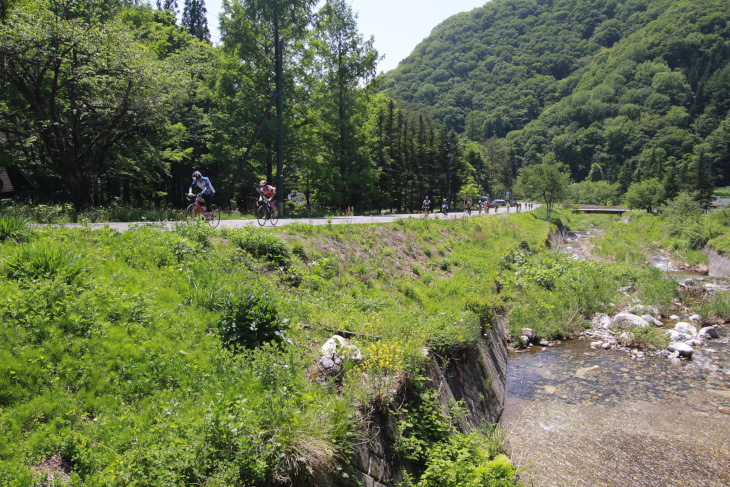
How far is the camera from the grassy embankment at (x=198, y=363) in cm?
375

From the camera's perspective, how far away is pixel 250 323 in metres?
6.08

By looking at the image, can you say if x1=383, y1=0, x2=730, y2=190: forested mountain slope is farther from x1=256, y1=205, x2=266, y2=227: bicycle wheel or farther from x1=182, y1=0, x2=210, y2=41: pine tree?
x1=256, y1=205, x2=266, y2=227: bicycle wheel

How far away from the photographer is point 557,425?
28.1 ft

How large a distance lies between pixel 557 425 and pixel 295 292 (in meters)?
6.17

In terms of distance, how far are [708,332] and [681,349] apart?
2.76m

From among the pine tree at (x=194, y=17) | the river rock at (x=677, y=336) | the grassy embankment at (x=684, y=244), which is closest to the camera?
the river rock at (x=677, y=336)

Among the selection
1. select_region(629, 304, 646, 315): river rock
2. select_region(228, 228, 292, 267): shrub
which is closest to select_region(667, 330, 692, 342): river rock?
select_region(629, 304, 646, 315): river rock

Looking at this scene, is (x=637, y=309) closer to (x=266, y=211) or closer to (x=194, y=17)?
(x=266, y=211)

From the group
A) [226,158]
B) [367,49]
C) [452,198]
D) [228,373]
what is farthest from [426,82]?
[228,373]

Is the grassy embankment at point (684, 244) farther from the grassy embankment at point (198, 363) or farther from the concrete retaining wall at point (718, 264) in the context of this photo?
the grassy embankment at point (198, 363)

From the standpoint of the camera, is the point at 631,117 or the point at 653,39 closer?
the point at 631,117

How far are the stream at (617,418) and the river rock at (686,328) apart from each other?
1.32 metres

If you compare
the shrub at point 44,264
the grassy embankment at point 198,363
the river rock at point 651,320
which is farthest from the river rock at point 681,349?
the shrub at point 44,264

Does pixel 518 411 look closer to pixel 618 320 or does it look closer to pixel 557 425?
pixel 557 425
